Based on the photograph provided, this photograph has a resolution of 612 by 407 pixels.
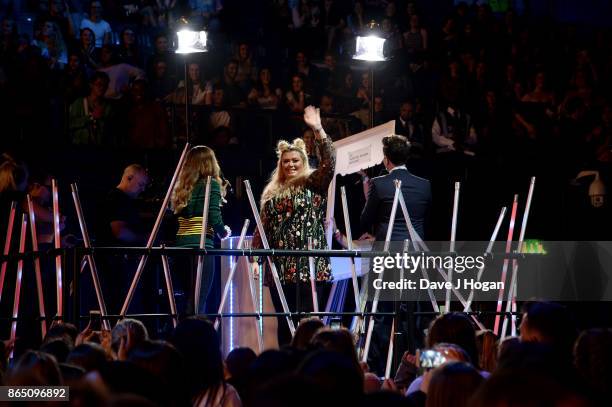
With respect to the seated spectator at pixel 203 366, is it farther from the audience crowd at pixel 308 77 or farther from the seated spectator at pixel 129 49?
the seated spectator at pixel 129 49

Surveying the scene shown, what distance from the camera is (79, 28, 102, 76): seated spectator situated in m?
11.0

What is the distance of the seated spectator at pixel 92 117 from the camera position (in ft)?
32.9

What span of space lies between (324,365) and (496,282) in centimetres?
576

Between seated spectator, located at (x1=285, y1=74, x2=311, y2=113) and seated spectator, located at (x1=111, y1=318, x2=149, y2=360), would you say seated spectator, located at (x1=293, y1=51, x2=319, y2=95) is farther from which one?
seated spectator, located at (x1=111, y1=318, x2=149, y2=360)

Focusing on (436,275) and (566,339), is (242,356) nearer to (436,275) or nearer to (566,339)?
(566,339)

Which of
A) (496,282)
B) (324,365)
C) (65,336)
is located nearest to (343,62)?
(496,282)

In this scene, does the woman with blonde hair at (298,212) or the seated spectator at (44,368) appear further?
the woman with blonde hair at (298,212)

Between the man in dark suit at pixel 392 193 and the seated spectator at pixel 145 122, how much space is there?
4.04 metres

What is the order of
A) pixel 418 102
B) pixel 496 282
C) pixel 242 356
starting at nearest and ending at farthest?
pixel 242 356 → pixel 496 282 → pixel 418 102

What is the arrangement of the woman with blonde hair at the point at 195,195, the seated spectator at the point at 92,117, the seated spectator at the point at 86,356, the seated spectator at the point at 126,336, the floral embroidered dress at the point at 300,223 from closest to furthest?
the seated spectator at the point at 86,356 → the seated spectator at the point at 126,336 → the floral embroidered dress at the point at 300,223 → the woman with blonde hair at the point at 195,195 → the seated spectator at the point at 92,117

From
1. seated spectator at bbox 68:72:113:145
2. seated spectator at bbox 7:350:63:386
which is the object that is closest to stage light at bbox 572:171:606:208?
seated spectator at bbox 68:72:113:145

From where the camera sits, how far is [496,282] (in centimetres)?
823

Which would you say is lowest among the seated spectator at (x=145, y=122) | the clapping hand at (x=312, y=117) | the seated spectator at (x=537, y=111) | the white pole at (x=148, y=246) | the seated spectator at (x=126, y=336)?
the seated spectator at (x=126, y=336)

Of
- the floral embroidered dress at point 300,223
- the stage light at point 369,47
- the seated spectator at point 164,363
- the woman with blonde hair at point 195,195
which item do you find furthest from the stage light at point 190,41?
the seated spectator at point 164,363
